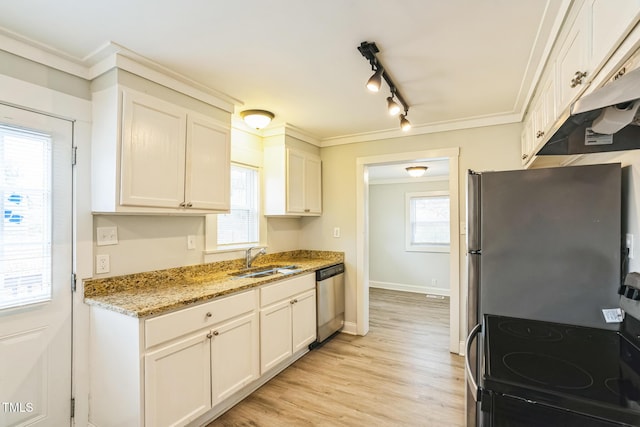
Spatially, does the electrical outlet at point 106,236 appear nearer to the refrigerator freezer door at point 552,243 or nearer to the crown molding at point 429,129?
the refrigerator freezer door at point 552,243

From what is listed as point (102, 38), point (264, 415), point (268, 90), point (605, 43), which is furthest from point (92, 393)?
point (605, 43)

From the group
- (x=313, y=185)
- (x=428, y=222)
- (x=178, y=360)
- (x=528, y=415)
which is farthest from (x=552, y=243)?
(x=428, y=222)

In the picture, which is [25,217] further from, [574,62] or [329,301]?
[574,62]

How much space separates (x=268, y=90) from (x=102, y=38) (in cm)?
110

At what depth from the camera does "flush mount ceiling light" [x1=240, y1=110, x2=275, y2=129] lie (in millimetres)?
2871

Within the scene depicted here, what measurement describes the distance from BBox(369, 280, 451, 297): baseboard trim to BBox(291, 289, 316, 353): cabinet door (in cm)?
356

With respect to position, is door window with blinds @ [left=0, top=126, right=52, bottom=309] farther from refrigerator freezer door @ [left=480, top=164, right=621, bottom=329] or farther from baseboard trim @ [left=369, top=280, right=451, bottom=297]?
baseboard trim @ [left=369, top=280, right=451, bottom=297]

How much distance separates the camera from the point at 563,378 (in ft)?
3.23

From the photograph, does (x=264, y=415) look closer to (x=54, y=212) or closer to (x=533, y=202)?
(x=54, y=212)

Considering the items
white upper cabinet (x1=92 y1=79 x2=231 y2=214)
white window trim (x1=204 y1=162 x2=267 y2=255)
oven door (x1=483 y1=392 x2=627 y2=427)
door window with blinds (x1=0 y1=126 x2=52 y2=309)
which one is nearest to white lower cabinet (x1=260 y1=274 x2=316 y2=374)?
white window trim (x1=204 y1=162 x2=267 y2=255)

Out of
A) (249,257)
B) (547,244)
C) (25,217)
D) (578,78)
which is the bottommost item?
(249,257)

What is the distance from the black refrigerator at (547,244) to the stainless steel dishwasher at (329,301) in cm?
164

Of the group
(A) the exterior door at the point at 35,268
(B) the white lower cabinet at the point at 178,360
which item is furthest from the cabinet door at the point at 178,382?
(A) the exterior door at the point at 35,268

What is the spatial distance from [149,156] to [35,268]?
0.93m
